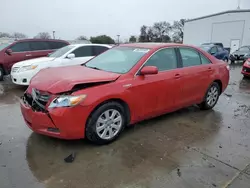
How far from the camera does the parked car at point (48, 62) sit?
22.7 feet

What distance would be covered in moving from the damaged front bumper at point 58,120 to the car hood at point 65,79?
0.88 feet

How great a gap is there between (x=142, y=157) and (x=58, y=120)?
129cm

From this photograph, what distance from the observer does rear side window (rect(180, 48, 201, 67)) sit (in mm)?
4333

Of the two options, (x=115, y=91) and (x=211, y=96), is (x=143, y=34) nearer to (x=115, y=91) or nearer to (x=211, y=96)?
(x=211, y=96)

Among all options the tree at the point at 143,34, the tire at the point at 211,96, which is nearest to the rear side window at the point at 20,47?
the tire at the point at 211,96

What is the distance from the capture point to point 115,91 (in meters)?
3.23

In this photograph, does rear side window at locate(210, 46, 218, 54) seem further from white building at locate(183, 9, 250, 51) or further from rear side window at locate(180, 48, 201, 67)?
white building at locate(183, 9, 250, 51)

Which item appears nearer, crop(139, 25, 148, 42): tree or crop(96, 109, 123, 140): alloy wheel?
crop(96, 109, 123, 140): alloy wheel

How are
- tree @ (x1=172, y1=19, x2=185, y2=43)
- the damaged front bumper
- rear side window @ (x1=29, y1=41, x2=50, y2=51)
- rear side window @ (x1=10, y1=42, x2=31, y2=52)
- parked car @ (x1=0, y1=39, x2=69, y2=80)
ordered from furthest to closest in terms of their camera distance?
1. tree @ (x1=172, y1=19, x2=185, y2=43)
2. rear side window @ (x1=29, y1=41, x2=50, y2=51)
3. rear side window @ (x1=10, y1=42, x2=31, y2=52)
4. parked car @ (x1=0, y1=39, x2=69, y2=80)
5. the damaged front bumper

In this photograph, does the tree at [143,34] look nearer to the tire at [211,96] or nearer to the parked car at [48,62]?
the parked car at [48,62]

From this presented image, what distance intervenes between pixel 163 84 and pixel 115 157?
1.59 m

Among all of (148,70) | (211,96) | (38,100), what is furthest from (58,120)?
(211,96)

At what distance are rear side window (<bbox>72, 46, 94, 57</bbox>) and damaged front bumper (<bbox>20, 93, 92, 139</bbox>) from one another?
477 cm

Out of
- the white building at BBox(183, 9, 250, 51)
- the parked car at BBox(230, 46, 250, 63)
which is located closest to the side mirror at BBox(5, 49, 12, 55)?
the parked car at BBox(230, 46, 250, 63)
